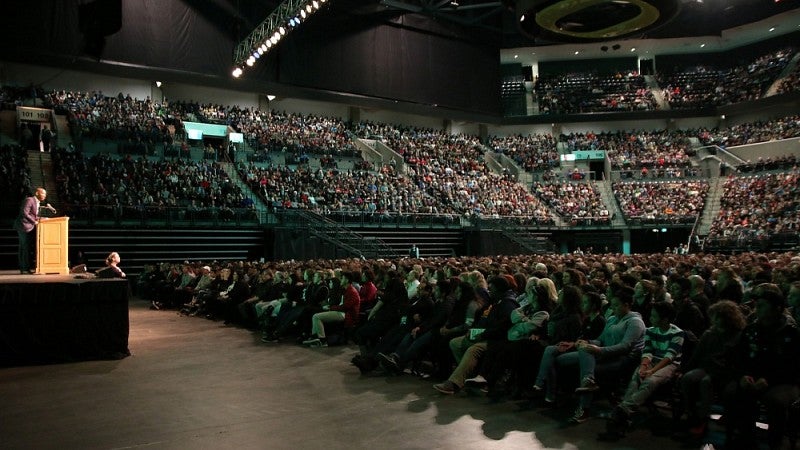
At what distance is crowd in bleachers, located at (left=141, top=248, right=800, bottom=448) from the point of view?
4445 millimetres

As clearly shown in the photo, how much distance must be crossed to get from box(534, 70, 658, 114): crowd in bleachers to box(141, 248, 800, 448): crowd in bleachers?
35.3 metres

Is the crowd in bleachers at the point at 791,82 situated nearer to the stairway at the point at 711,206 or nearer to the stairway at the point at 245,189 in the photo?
the stairway at the point at 711,206

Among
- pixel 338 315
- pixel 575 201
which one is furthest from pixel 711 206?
pixel 338 315

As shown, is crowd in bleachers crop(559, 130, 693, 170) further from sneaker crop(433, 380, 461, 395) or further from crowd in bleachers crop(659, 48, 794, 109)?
sneaker crop(433, 380, 461, 395)

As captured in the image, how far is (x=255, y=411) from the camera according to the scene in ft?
18.3

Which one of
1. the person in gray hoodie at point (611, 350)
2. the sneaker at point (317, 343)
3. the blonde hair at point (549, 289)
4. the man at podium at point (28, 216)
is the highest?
the man at podium at point (28, 216)

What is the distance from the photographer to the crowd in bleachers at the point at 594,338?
445 centimetres

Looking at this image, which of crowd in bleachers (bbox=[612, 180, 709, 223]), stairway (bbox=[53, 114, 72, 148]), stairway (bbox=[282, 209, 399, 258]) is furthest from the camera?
crowd in bleachers (bbox=[612, 180, 709, 223])

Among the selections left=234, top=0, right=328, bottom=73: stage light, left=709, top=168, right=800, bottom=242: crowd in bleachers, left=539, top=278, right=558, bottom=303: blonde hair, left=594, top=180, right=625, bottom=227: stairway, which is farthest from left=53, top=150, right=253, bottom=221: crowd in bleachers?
left=709, top=168, right=800, bottom=242: crowd in bleachers

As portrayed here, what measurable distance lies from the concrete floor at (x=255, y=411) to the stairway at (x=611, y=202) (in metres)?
28.0

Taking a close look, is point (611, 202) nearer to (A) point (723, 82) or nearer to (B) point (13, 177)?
(A) point (723, 82)

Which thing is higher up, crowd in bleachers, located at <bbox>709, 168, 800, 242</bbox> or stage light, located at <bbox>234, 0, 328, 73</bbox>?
stage light, located at <bbox>234, 0, 328, 73</bbox>

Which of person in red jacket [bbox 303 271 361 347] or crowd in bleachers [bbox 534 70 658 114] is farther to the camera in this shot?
crowd in bleachers [bbox 534 70 658 114]

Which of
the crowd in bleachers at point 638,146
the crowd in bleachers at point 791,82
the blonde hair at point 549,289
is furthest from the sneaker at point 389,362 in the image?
the crowd in bleachers at point 791,82
